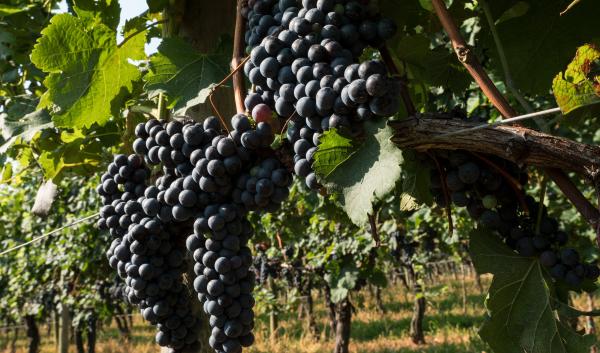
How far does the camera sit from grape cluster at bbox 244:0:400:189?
0.93m

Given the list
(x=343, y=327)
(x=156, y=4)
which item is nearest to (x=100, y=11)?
(x=156, y=4)

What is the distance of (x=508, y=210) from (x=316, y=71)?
0.51 metres

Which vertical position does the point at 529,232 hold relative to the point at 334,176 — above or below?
below

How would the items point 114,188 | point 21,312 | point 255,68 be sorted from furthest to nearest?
point 21,312
point 114,188
point 255,68

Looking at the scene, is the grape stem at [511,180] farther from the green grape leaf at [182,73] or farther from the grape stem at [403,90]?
the green grape leaf at [182,73]

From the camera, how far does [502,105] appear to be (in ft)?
3.31

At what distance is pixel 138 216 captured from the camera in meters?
1.40

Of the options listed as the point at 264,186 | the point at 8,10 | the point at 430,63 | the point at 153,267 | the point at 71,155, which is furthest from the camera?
the point at 8,10

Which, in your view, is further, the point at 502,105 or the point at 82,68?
the point at 82,68

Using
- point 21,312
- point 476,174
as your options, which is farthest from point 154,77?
point 21,312

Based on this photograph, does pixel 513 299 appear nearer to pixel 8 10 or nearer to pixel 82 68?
pixel 82 68

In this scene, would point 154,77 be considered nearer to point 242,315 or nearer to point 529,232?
point 242,315

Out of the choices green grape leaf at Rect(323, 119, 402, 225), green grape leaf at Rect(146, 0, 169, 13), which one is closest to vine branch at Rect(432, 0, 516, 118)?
green grape leaf at Rect(323, 119, 402, 225)

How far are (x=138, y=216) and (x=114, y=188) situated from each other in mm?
201
